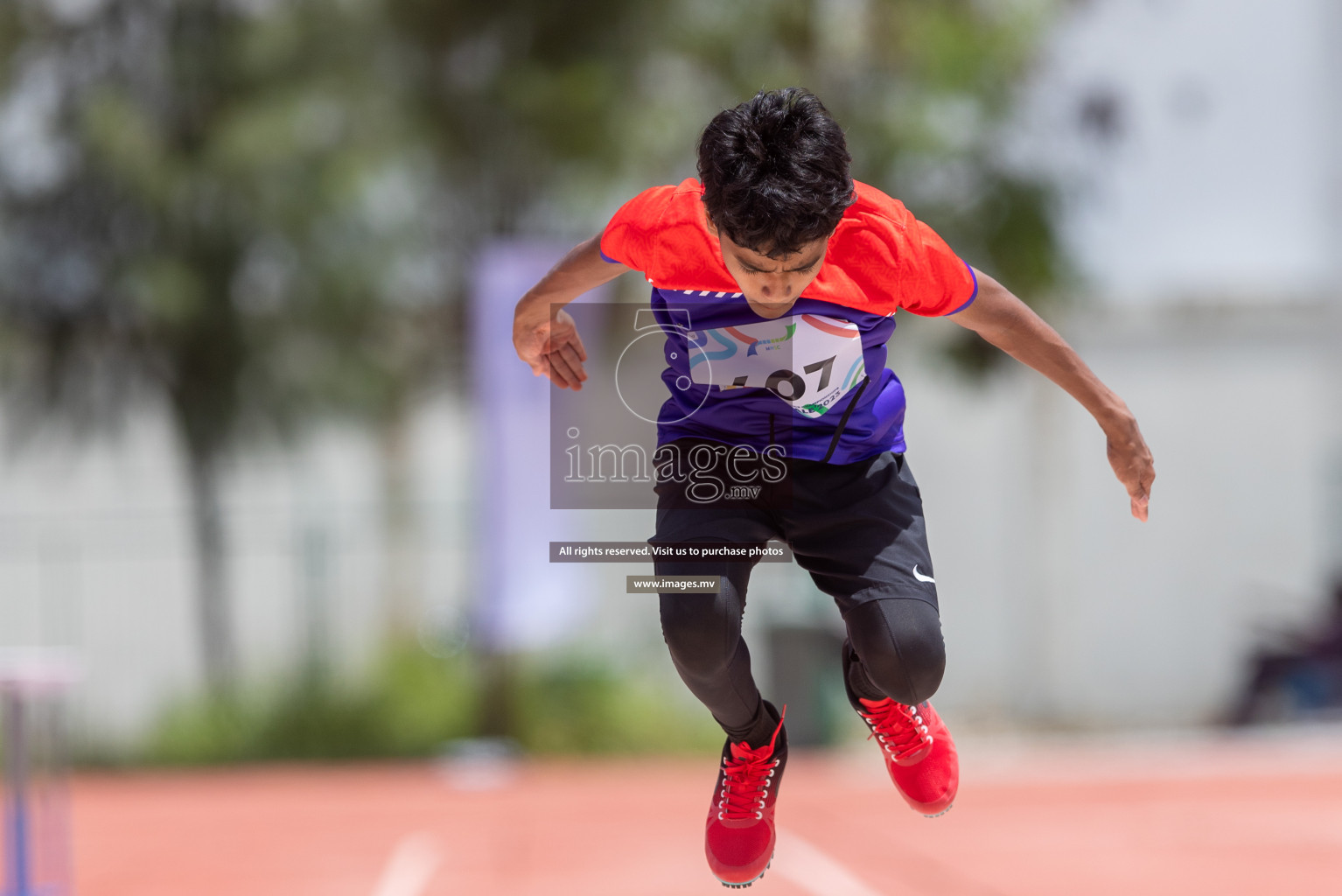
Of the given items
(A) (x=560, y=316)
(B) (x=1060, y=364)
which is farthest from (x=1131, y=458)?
(A) (x=560, y=316)

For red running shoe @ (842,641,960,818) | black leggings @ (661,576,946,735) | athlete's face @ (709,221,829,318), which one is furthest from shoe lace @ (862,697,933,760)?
athlete's face @ (709,221,829,318)

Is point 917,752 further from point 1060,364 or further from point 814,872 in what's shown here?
point 814,872

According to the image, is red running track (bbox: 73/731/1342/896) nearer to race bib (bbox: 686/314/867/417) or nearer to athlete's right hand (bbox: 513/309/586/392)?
athlete's right hand (bbox: 513/309/586/392)

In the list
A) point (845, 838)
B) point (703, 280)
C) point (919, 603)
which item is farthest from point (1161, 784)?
point (703, 280)

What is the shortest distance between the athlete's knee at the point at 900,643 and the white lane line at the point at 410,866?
4009 millimetres

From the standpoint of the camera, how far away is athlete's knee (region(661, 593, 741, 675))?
2.83m

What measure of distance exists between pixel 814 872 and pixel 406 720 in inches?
212

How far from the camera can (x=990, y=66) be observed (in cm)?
1130

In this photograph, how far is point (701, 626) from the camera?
2.83 m

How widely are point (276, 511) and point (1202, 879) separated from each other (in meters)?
8.74

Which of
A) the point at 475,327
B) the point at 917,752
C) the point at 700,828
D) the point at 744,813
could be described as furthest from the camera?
the point at 475,327

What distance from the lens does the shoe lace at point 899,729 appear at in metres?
3.24

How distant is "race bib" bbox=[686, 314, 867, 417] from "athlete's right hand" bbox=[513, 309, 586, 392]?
0.38 meters

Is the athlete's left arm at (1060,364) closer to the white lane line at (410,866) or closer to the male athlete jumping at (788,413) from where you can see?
the male athlete jumping at (788,413)
